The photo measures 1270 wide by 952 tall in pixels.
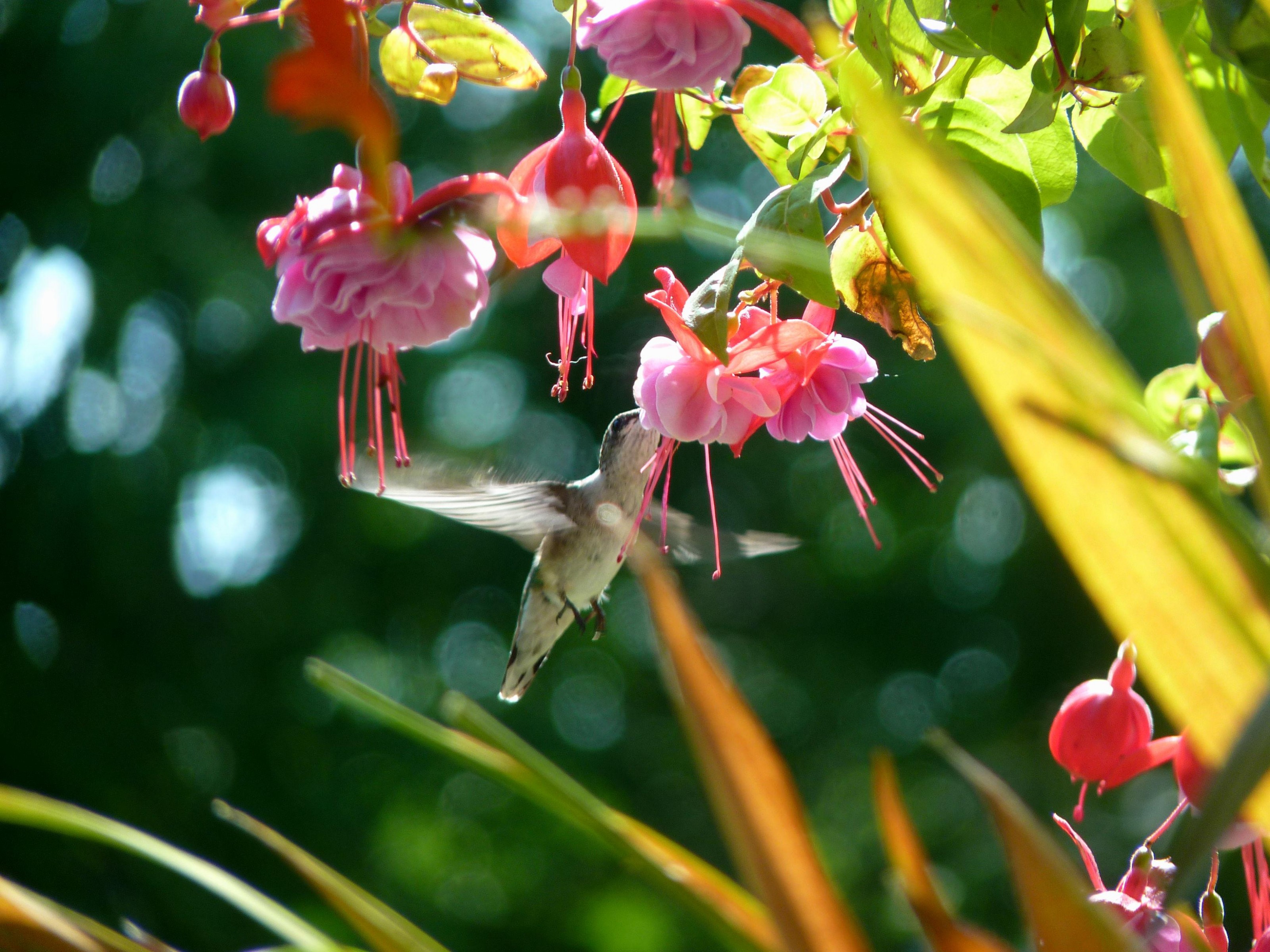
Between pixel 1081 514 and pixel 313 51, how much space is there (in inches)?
5.9

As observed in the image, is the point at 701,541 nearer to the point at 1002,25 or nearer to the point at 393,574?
the point at 1002,25

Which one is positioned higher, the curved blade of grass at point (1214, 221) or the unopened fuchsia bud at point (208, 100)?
the curved blade of grass at point (1214, 221)

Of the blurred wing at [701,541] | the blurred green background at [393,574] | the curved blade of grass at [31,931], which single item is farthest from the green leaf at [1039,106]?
the blurred green background at [393,574]

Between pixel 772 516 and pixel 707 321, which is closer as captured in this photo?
pixel 707 321

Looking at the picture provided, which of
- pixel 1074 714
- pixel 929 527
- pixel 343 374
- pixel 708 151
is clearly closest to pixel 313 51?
pixel 343 374

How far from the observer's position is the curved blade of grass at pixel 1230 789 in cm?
15

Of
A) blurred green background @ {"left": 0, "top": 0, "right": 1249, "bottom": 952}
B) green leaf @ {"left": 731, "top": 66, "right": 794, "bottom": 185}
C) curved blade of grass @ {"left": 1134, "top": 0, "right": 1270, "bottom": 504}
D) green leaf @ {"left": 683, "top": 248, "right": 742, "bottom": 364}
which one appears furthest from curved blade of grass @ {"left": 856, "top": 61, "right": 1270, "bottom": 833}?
blurred green background @ {"left": 0, "top": 0, "right": 1249, "bottom": 952}

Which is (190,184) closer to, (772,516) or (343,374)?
(772,516)

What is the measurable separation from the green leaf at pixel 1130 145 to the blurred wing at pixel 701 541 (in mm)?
408

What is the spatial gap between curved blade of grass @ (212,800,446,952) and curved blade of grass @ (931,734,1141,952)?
161 millimetres

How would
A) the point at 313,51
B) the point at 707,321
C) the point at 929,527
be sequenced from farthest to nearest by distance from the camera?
the point at 929,527, the point at 707,321, the point at 313,51

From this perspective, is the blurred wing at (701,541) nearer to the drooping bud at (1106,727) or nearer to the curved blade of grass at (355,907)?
the drooping bud at (1106,727)

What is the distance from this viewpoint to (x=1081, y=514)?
0.20 meters

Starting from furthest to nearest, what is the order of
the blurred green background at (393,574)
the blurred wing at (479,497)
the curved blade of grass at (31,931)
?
the blurred green background at (393,574)
the blurred wing at (479,497)
the curved blade of grass at (31,931)
